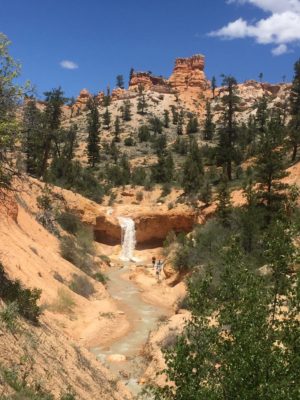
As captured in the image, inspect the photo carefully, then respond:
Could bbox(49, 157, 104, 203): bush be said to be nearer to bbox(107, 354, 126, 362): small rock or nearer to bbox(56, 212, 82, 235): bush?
bbox(56, 212, 82, 235): bush

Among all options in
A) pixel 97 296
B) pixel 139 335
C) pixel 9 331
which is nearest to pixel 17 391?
pixel 9 331

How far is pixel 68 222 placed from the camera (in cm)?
3756

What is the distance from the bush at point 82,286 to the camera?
84.7 ft

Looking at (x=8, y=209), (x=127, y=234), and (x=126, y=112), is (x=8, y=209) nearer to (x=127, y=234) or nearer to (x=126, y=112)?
(x=127, y=234)

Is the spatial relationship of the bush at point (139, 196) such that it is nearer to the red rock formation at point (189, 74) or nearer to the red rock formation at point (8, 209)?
the red rock formation at point (8, 209)

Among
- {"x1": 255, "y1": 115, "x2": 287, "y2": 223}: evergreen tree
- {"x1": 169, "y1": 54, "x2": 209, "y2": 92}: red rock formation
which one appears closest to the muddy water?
{"x1": 255, "y1": 115, "x2": 287, "y2": 223}: evergreen tree

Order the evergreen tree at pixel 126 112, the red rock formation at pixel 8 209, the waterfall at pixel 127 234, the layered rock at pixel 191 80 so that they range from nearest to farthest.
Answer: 1. the red rock formation at pixel 8 209
2. the waterfall at pixel 127 234
3. the evergreen tree at pixel 126 112
4. the layered rock at pixel 191 80

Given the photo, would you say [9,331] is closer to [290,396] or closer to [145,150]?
[290,396]

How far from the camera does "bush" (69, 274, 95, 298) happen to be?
84.7 ft

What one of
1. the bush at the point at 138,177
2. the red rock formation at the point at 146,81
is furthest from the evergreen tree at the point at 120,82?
the bush at the point at 138,177

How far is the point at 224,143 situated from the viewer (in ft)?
147

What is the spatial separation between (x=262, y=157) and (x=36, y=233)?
15312mm

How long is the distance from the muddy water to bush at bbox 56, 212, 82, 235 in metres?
4.75

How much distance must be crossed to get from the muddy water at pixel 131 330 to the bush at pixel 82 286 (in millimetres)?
2254
